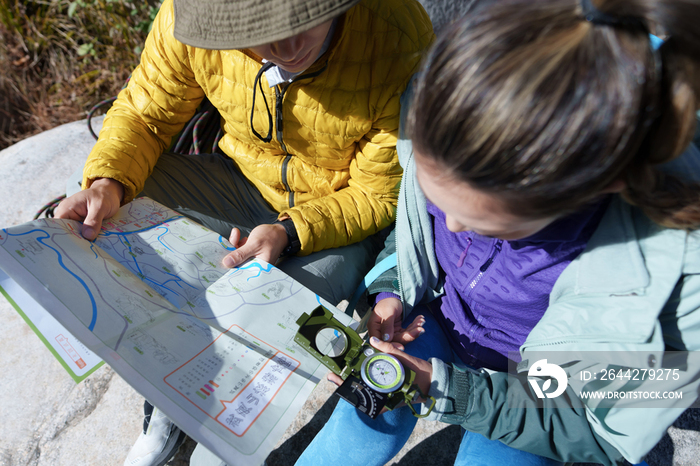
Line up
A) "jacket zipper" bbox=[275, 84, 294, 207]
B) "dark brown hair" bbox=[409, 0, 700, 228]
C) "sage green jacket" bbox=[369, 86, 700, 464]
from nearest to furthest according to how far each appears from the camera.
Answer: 1. "dark brown hair" bbox=[409, 0, 700, 228]
2. "sage green jacket" bbox=[369, 86, 700, 464]
3. "jacket zipper" bbox=[275, 84, 294, 207]

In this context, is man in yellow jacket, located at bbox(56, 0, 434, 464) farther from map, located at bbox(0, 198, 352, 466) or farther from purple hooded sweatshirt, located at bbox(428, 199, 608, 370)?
purple hooded sweatshirt, located at bbox(428, 199, 608, 370)

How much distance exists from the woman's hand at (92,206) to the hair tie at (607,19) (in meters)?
1.24

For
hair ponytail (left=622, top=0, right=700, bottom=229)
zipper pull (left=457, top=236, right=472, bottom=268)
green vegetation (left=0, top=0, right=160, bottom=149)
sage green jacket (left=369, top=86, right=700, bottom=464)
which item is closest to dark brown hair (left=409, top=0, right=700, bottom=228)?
hair ponytail (left=622, top=0, right=700, bottom=229)

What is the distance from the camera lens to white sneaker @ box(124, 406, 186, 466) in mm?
1367

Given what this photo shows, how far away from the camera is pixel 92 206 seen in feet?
4.04

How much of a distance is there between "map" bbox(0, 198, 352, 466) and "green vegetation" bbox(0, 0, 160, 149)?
1.96 metres

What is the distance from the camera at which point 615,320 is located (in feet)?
2.78

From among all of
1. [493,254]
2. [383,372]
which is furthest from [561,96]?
[383,372]

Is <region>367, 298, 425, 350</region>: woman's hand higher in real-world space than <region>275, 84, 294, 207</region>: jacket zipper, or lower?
lower

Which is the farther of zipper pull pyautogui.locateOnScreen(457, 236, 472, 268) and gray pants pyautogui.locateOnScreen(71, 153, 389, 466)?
gray pants pyautogui.locateOnScreen(71, 153, 389, 466)

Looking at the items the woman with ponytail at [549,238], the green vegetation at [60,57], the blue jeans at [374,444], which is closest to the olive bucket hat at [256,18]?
the woman with ponytail at [549,238]

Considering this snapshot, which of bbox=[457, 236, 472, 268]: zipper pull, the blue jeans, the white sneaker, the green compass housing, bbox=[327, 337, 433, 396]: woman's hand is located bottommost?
the white sneaker

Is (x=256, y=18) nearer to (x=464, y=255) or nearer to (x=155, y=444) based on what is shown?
(x=464, y=255)

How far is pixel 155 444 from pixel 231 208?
85 centimetres
